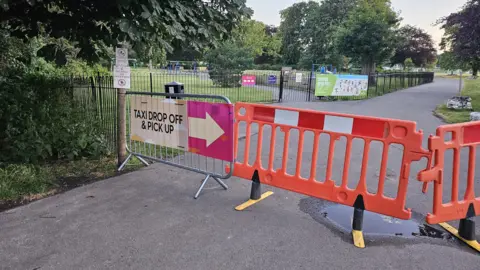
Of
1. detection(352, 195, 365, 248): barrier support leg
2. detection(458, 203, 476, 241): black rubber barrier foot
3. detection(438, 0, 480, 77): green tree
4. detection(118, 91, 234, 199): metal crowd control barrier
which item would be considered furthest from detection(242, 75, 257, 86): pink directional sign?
detection(458, 203, 476, 241): black rubber barrier foot

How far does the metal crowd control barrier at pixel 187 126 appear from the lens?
456cm

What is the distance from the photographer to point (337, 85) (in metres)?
18.3

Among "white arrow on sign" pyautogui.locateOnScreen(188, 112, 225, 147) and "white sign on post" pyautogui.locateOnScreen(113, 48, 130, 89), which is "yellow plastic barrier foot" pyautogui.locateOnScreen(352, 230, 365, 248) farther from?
"white sign on post" pyautogui.locateOnScreen(113, 48, 130, 89)

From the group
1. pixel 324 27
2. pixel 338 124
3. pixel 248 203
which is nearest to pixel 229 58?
pixel 324 27

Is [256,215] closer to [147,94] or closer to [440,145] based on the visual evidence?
[440,145]

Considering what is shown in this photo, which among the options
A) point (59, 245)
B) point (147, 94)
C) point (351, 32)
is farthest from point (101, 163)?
point (351, 32)

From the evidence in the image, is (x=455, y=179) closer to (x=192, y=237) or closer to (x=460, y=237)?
(x=460, y=237)

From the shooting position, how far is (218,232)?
3.66 meters

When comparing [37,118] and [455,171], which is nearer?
[455,171]

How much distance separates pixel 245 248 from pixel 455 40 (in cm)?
1642

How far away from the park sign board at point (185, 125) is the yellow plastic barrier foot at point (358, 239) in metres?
1.78

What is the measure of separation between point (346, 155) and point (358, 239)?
0.89m

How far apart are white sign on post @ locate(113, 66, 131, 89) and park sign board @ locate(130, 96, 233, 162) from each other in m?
0.32

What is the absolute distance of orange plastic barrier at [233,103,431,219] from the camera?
3377 mm
